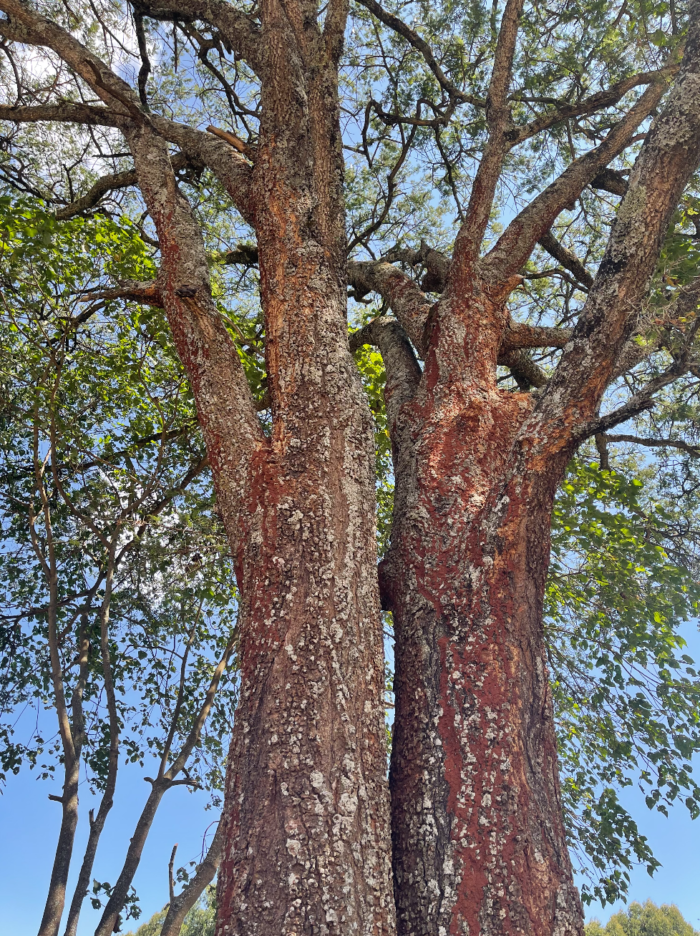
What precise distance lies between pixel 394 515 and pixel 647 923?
25.3 m

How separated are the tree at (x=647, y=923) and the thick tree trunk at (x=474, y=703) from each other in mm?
22044

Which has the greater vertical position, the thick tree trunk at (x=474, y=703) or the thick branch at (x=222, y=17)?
the thick branch at (x=222, y=17)

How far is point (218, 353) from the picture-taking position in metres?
2.78

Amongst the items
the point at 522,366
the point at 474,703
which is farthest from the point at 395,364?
the point at 474,703

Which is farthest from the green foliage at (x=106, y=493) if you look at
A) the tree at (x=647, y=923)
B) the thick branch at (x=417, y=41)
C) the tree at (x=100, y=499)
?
the tree at (x=647, y=923)

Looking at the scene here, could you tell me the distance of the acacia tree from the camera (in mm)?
1734

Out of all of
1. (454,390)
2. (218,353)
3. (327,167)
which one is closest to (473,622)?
(454,390)

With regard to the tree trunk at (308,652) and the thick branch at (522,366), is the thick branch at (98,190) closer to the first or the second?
the tree trunk at (308,652)

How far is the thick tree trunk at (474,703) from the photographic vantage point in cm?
177

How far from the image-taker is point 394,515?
2.85 m

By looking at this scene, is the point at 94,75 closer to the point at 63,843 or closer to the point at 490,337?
the point at 490,337

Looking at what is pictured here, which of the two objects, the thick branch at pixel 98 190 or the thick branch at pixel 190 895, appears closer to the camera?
the thick branch at pixel 190 895

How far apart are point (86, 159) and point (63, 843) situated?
622 centimetres

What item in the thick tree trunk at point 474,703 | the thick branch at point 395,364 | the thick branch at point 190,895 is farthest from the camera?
the thick branch at point 395,364
